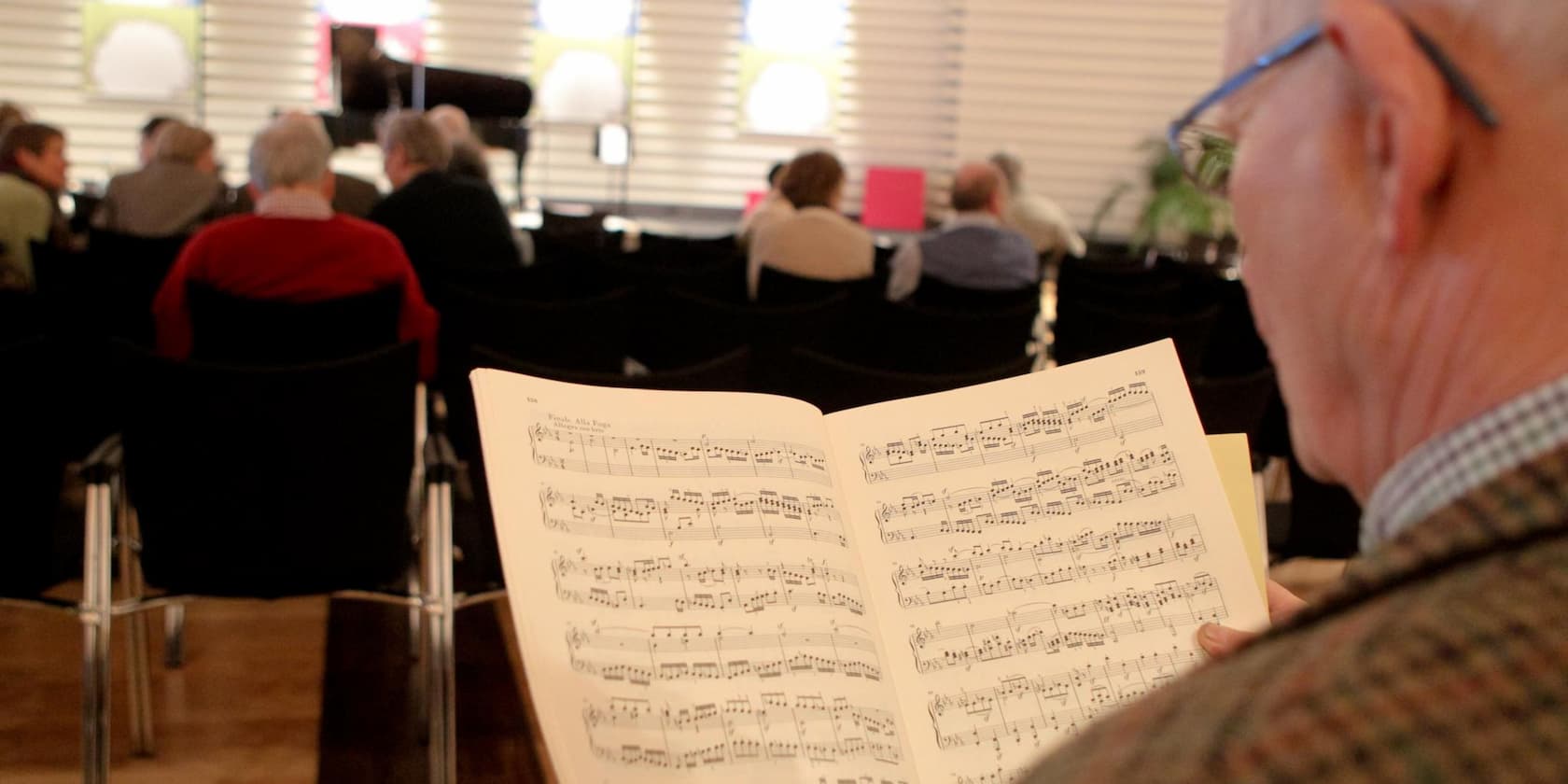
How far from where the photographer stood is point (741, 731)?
1144mm

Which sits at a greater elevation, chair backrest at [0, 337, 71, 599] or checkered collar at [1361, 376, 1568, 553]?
checkered collar at [1361, 376, 1568, 553]

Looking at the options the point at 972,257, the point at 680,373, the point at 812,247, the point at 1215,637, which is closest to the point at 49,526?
the point at 680,373

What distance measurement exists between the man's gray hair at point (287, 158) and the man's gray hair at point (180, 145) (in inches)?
93.3

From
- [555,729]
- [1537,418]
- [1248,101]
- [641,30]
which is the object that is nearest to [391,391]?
[555,729]

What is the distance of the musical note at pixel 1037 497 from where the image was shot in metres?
1.27

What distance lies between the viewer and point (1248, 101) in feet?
2.39

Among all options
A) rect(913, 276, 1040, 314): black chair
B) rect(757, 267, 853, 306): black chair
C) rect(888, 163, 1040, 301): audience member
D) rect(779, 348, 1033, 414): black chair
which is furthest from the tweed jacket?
rect(888, 163, 1040, 301): audience member

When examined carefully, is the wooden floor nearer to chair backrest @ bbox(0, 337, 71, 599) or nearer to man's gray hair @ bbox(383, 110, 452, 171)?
chair backrest @ bbox(0, 337, 71, 599)

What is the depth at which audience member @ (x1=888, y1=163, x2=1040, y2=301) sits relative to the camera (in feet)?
18.6

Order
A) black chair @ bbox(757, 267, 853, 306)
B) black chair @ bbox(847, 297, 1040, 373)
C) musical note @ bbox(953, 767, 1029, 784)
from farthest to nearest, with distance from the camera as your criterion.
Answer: black chair @ bbox(757, 267, 853, 306) < black chair @ bbox(847, 297, 1040, 373) < musical note @ bbox(953, 767, 1029, 784)

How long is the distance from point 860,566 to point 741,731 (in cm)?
20

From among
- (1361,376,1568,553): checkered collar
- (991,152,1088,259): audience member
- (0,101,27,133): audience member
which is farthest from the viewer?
(991,152,1088,259): audience member

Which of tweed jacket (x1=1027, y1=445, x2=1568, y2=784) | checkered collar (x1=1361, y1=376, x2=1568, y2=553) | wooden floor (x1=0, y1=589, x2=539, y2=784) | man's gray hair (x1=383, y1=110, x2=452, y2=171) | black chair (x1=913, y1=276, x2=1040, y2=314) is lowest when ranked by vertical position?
wooden floor (x1=0, y1=589, x2=539, y2=784)

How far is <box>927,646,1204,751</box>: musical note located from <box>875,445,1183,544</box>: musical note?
14 cm
